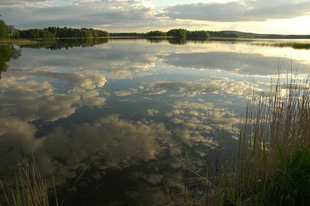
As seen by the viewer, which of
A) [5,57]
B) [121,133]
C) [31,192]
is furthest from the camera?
[5,57]

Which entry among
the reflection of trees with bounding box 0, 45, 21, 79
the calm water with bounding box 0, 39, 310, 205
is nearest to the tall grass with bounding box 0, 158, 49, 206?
the calm water with bounding box 0, 39, 310, 205

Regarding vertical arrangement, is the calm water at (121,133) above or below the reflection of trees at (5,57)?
below

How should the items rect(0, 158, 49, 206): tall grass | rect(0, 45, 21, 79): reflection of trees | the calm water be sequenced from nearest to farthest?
rect(0, 158, 49, 206): tall grass → the calm water → rect(0, 45, 21, 79): reflection of trees

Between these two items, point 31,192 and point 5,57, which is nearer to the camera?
point 31,192

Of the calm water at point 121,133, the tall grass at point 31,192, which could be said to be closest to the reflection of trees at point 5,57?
the calm water at point 121,133

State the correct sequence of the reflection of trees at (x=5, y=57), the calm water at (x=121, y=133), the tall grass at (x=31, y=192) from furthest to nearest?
the reflection of trees at (x=5, y=57), the calm water at (x=121, y=133), the tall grass at (x=31, y=192)

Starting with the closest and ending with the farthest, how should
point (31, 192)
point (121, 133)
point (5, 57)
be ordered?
point (31, 192) → point (121, 133) → point (5, 57)

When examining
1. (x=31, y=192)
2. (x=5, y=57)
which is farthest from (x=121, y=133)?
(x=5, y=57)

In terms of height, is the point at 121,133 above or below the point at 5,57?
below

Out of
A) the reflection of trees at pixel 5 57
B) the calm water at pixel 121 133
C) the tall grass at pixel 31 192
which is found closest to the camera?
the tall grass at pixel 31 192

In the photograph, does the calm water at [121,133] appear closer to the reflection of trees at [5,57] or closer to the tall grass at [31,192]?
the tall grass at [31,192]

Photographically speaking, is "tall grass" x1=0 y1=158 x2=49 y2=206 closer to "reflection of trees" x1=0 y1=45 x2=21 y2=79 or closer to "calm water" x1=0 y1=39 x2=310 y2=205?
"calm water" x1=0 y1=39 x2=310 y2=205

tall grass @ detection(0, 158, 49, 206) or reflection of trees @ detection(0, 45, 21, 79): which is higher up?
reflection of trees @ detection(0, 45, 21, 79)

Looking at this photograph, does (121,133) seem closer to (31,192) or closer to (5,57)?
(31,192)
